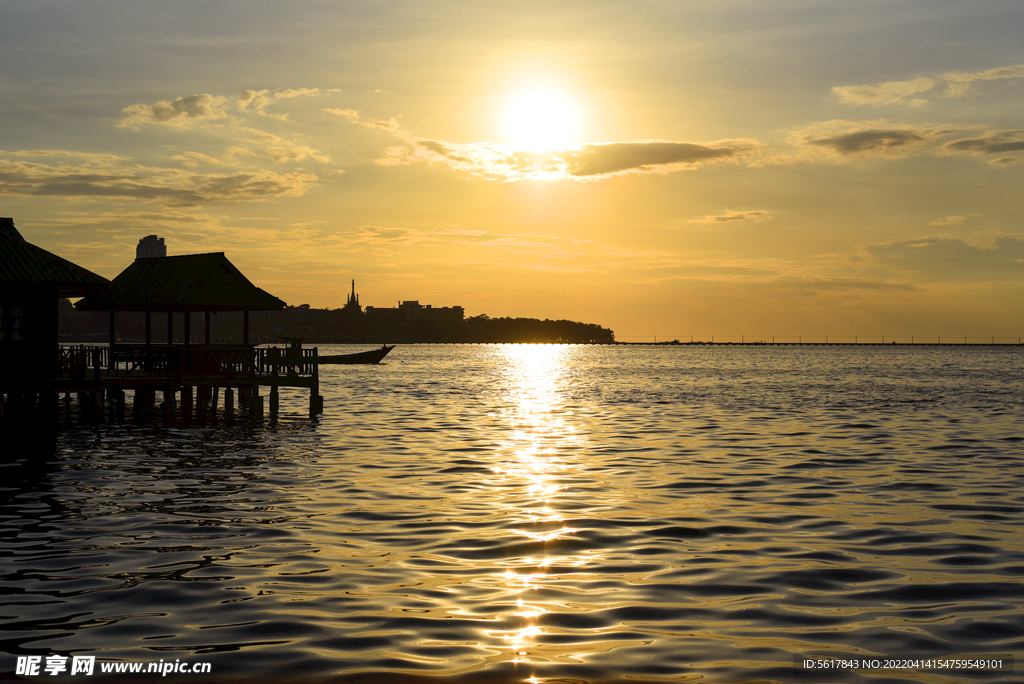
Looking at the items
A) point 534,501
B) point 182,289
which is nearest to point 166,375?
point 182,289

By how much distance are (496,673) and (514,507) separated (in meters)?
8.53

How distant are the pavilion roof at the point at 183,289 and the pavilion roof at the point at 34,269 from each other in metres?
3.45

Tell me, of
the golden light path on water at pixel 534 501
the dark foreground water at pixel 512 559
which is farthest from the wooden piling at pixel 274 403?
the dark foreground water at pixel 512 559

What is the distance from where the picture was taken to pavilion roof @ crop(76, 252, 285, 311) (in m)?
35.7

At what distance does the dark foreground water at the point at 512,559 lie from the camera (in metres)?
7.78

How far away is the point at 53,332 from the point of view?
32469 mm

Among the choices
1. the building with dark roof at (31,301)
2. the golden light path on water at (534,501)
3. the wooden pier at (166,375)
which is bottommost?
the golden light path on water at (534,501)

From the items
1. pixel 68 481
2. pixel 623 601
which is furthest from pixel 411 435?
pixel 623 601

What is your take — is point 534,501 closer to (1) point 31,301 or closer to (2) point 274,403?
(1) point 31,301

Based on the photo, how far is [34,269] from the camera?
3033cm

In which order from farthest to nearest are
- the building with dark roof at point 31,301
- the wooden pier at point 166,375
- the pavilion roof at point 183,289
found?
the pavilion roof at point 183,289, the wooden pier at point 166,375, the building with dark roof at point 31,301

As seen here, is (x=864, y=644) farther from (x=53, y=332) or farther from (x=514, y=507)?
(x=53, y=332)

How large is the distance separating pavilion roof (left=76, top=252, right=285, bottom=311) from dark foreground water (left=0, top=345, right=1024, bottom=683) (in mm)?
A: 10870

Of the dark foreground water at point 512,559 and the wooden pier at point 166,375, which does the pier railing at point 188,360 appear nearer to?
the wooden pier at point 166,375
